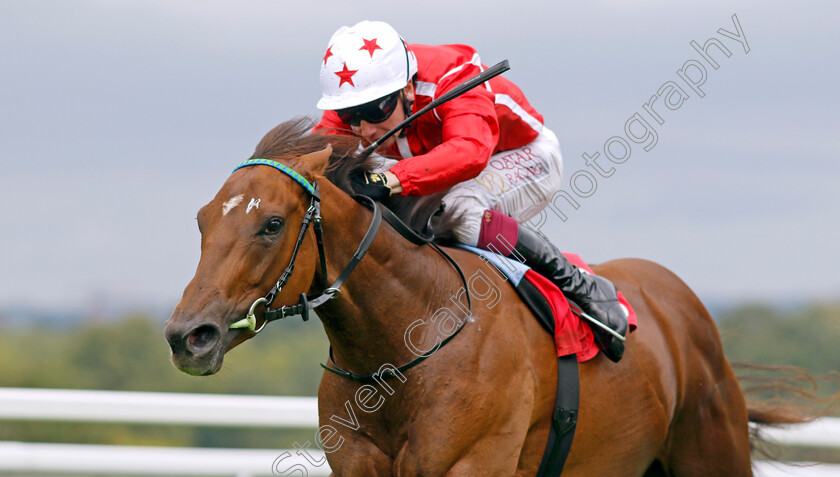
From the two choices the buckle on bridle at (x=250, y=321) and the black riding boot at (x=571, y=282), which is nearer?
the buckle on bridle at (x=250, y=321)

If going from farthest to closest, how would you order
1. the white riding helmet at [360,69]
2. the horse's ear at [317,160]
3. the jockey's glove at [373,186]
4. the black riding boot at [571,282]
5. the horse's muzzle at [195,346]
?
the black riding boot at [571,282]
the white riding helmet at [360,69]
the jockey's glove at [373,186]
the horse's ear at [317,160]
the horse's muzzle at [195,346]

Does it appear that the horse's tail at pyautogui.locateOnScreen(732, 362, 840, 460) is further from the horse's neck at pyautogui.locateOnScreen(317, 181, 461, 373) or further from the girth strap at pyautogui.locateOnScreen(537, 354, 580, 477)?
the horse's neck at pyautogui.locateOnScreen(317, 181, 461, 373)

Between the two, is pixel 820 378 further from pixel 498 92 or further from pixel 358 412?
pixel 358 412

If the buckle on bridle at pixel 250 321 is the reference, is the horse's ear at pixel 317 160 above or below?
above

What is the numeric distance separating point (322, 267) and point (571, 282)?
1.07 metres

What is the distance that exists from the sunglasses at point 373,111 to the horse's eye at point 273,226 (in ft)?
2.40

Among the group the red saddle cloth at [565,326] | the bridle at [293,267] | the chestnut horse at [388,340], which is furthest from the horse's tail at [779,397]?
the bridle at [293,267]

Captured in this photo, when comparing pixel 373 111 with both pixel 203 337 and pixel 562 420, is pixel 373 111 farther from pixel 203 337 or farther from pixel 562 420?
pixel 562 420

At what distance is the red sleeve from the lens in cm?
288

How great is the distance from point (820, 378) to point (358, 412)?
2746 mm

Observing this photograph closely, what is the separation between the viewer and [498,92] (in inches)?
140

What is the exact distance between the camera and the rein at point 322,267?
2457 millimetres

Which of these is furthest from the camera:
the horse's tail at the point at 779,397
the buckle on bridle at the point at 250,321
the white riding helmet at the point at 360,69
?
the horse's tail at the point at 779,397

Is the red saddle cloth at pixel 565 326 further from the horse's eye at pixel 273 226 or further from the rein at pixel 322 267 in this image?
the horse's eye at pixel 273 226
